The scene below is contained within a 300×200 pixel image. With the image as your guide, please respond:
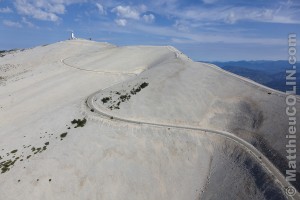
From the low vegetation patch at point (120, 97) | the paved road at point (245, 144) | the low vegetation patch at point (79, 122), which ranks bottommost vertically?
the paved road at point (245, 144)

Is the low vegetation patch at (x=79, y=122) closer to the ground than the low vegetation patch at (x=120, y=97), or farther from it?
closer to the ground

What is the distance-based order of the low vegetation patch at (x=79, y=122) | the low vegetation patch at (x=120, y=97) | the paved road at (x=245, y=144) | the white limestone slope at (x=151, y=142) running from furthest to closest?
1. the low vegetation patch at (x=120, y=97)
2. the low vegetation patch at (x=79, y=122)
3. the white limestone slope at (x=151, y=142)
4. the paved road at (x=245, y=144)

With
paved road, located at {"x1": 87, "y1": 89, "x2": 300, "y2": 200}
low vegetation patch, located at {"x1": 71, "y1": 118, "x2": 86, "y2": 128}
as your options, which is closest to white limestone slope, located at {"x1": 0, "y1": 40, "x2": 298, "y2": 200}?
paved road, located at {"x1": 87, "y1": 89, "x2": 300, "y2": 200}

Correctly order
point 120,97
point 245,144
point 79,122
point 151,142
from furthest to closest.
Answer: point 120,97 < point 79,122 < point 151,142 < point 245,144

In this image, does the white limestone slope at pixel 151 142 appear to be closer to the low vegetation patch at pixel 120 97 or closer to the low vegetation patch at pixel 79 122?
the low vegetation patch at pixel 120 97

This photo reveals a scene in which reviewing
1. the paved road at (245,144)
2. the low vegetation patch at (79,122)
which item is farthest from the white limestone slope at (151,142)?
the low vegetation patch at (79,122)

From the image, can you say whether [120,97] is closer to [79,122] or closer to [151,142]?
[79,122]

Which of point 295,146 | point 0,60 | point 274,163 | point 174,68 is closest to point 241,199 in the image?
point 274,163

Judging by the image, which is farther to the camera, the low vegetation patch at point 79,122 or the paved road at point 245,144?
the low vegetation patch at point 79,122

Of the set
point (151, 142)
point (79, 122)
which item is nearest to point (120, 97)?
point (79, 122)
